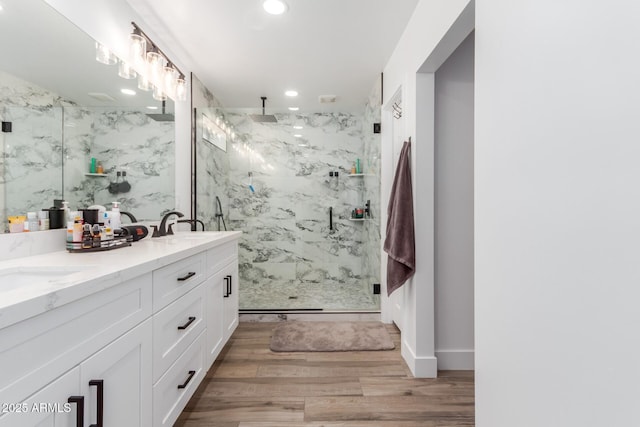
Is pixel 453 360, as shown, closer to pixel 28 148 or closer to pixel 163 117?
pixel 28 148

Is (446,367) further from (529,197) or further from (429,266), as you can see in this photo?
(529,197)

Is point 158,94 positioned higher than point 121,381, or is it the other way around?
point 158,94

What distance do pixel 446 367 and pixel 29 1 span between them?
9.53ft

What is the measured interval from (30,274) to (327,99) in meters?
3.01

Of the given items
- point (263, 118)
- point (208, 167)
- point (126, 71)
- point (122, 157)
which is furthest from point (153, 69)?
point (263, 118)

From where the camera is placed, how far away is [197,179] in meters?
2.80

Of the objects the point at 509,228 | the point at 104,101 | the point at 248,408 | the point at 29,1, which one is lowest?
the point at 248,408

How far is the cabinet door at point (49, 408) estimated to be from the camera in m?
0.58

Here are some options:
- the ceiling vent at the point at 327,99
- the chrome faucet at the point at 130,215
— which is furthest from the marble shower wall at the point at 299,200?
the chrome faucet at the point at 130,215

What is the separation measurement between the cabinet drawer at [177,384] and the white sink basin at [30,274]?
54 cm

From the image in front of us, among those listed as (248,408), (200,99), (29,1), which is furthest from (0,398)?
(200,99)

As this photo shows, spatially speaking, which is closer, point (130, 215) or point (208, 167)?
point (130, 215)

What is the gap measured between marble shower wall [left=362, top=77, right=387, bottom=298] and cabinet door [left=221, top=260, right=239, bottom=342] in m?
1.42

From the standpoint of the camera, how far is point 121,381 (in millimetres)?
931
